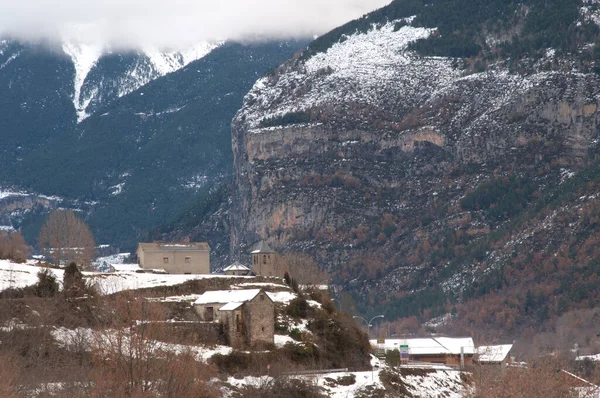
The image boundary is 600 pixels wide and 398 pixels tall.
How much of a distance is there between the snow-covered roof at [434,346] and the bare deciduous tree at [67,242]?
35.0 meters

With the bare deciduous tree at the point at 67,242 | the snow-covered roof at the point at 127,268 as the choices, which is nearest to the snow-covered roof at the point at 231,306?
the snow-covered roof at the point at 127,268

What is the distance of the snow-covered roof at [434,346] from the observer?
166 meters

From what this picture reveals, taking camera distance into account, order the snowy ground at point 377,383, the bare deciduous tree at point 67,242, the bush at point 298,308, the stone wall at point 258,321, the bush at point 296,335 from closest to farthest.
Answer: the snowy ground at point 377,383, the stone wall at point 258,321, the bush at point 296,335, the bush at point 298,308, the bare deciduous tree at point 67,242

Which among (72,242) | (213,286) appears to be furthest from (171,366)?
(72,242)

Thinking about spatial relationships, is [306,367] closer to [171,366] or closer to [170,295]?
[170,295]

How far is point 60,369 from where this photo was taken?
110500mm

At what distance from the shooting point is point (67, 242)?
16838cm

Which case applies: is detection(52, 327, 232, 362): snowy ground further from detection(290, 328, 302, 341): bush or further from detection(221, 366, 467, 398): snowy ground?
detection(290, 328, 302, 341): bush

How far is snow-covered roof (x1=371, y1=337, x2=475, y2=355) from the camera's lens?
166250 millimetres

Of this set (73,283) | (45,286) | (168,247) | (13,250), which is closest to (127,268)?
(168,247)

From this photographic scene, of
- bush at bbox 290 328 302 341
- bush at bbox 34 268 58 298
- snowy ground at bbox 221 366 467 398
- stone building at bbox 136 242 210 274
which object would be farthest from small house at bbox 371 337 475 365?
bush at bbox 34 268 58 298

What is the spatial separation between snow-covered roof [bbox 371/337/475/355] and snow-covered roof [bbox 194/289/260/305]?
111 feet

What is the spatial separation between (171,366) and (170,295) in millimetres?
27509

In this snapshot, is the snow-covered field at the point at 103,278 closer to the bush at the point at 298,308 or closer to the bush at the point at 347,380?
the bush at the point at 298,308
